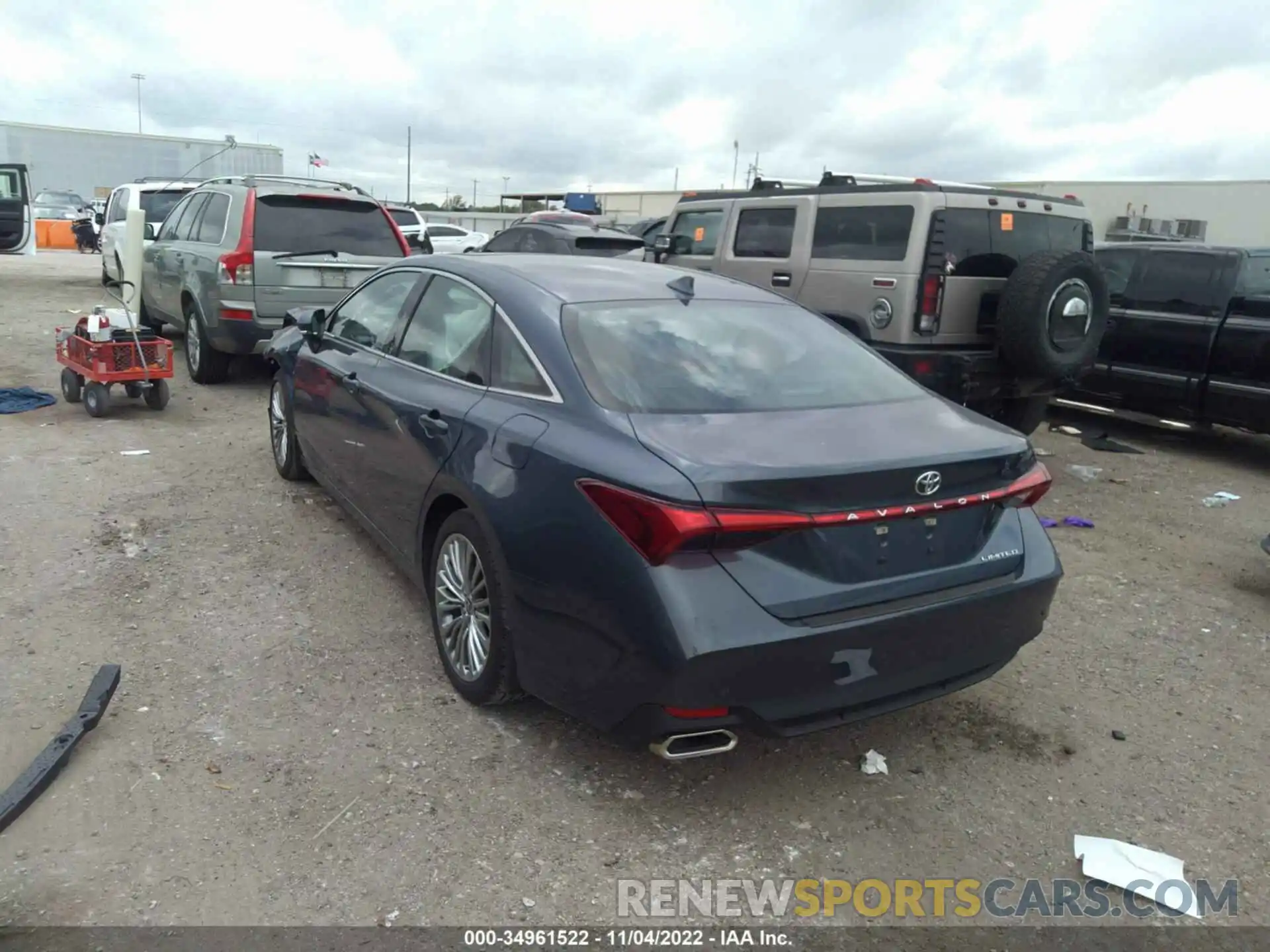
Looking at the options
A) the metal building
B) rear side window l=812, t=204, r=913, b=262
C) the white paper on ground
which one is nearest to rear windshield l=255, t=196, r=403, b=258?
rear side window l=812, t=204, r=913, b=262

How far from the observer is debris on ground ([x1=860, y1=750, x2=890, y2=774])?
334 centimetres

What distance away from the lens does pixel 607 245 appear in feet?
40.3

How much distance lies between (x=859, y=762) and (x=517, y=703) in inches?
49.4

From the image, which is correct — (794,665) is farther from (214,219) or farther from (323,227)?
(214,219)

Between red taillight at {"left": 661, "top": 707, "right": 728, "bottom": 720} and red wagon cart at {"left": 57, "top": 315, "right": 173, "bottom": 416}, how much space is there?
635cm

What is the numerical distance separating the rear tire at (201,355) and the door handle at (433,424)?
19.4 feet

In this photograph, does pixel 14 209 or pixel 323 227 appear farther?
pixel 14 209

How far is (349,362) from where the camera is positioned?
4715 mm

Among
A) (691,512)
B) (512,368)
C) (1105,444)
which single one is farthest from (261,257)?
(1105,444)

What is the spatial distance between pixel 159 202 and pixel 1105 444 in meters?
14.3

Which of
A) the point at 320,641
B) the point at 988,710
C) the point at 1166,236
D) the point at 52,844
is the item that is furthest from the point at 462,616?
the point at 1166,236

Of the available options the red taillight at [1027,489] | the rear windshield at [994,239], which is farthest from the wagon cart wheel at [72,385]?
the red taillight at [1027,489]

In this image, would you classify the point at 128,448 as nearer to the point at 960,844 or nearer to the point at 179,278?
the point at 179,278

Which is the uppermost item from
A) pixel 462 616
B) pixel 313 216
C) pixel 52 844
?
pixel 313 216
